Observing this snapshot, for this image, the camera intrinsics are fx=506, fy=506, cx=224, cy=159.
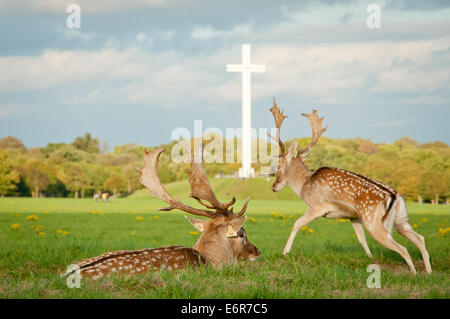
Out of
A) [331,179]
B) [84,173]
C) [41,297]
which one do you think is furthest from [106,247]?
[84,173]

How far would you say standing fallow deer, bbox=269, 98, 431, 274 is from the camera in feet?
25.3

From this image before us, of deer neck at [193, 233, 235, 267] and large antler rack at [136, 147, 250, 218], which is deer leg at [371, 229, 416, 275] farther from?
deer neck at [193, 233, 235, 267]

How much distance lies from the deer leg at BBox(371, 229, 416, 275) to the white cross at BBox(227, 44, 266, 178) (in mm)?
47387

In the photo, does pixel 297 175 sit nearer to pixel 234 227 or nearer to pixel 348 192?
pixel 348 192

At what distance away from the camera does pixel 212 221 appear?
7.37 meters

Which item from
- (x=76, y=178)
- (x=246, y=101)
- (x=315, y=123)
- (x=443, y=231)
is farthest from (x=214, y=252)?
(x=76, y=178)

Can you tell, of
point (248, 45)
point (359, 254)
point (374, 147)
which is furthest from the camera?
point (374, 147)

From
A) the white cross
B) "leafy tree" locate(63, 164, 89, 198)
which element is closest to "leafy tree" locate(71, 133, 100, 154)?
"leafy tree" locate(63, 164, 89, 198)

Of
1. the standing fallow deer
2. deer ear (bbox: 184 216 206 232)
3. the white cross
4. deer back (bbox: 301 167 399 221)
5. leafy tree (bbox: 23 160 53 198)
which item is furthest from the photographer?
leafy tree (bbox: 23 160 53 198)

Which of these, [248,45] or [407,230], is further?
[248,45]

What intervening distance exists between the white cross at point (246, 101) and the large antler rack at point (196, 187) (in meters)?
47.2

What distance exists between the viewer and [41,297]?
16.0 feet
